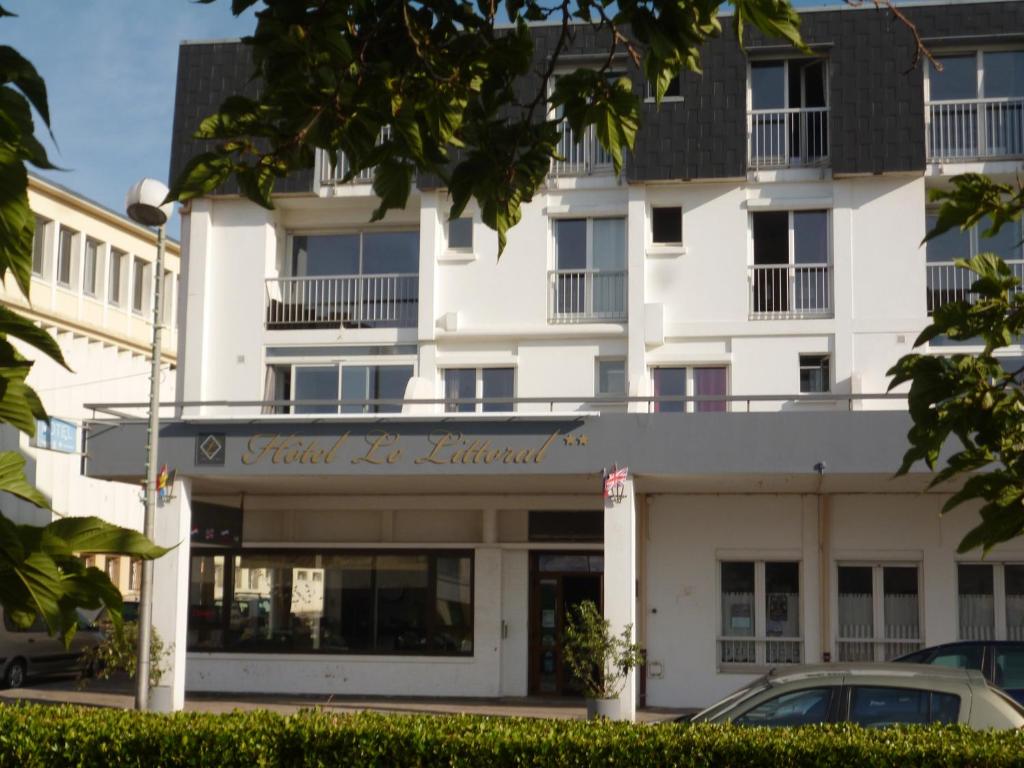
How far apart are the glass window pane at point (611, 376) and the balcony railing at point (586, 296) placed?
81 cm

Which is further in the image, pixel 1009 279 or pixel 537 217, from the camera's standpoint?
pixel 537 217

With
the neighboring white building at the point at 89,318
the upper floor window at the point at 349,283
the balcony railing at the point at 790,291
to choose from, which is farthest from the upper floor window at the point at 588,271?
the neighboring white building at the point at 89,318

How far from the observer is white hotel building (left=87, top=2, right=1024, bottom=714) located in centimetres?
2548

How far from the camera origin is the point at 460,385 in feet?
89.6

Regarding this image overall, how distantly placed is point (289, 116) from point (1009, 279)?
236cm

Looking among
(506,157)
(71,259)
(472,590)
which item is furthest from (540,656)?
(71,259)

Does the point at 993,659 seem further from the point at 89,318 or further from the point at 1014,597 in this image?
the point at 89,318

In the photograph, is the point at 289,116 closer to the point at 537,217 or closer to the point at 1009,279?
the point at 1009,279

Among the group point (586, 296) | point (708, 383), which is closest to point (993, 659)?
point (708, 383)

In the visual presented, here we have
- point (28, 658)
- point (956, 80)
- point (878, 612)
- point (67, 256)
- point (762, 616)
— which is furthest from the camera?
point (67, 256)

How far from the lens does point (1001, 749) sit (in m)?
7.99

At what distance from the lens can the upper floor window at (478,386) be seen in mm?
27141

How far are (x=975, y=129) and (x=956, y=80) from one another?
997 mm

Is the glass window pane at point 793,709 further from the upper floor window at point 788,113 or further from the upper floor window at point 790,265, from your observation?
the upper floor window at point 788,113
